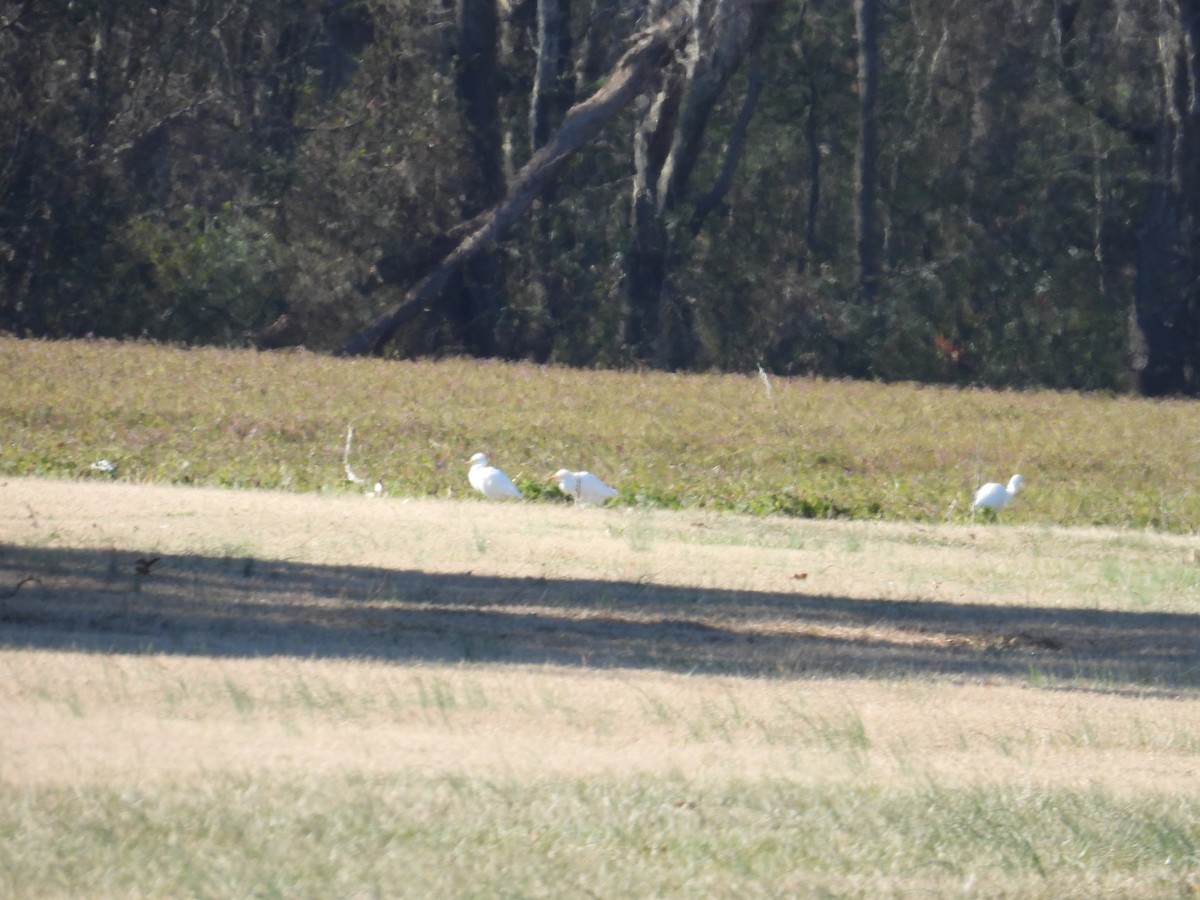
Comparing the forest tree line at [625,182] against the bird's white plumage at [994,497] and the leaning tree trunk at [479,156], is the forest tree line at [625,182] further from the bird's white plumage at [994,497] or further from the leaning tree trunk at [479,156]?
the bird's white plumage at [994,497]

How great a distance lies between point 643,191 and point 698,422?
10.9 meters

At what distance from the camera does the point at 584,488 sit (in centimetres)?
1400

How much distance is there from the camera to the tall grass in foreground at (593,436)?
15742 mm

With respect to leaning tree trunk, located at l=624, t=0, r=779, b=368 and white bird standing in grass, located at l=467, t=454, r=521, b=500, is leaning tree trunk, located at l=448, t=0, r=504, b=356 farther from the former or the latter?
white bird standing in grass, located at l=467, t=454, r=521, b=500

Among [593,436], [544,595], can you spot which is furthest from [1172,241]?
[544,595]

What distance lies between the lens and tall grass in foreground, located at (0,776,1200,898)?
486cm

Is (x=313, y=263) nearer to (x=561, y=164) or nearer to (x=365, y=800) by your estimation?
(x=561, y=164)

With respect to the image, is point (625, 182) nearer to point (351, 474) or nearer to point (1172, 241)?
point (1172, 241)

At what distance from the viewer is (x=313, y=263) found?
97.1 feet

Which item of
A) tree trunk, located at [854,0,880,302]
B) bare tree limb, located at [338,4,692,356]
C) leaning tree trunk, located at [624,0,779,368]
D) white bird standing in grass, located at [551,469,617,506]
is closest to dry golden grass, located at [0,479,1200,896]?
white bird standing in grass, located at [551,469,617,506]

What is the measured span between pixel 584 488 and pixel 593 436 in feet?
12.7

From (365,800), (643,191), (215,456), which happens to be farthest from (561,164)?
(365,800)

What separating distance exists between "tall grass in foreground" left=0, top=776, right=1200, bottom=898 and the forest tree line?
21.6 meters

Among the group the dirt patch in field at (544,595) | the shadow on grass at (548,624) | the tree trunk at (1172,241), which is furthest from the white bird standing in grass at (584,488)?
the tree trunk at (1172,241)
